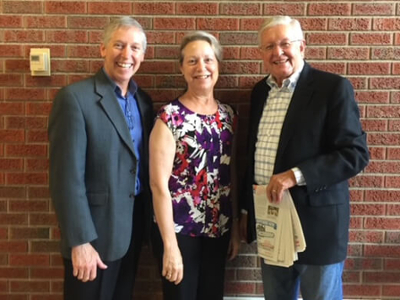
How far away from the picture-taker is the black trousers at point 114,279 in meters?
1.87

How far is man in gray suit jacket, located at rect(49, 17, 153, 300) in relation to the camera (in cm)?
174

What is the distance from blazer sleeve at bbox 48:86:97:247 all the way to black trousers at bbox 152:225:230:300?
424 millimetres

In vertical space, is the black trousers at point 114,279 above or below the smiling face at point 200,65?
below

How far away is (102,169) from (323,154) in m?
1.02

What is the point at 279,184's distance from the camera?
6.01 ft

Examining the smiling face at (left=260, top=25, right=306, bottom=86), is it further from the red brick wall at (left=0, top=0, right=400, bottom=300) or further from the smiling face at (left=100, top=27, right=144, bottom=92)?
the smiling face at (left=100, top=27, right=144, bottom=92)

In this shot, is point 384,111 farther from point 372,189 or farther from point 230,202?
point 230,202

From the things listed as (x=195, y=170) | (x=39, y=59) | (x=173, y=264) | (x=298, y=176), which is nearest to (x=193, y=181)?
(x=195, y=170)

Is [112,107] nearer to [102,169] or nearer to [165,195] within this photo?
[102,169]

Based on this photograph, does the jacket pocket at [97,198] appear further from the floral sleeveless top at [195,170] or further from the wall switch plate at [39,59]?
the wall switch plate at [39,59]

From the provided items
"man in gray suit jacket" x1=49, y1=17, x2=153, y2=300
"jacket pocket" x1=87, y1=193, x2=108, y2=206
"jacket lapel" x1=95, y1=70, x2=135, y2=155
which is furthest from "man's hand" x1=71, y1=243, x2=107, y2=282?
"jacket lapel" x1=95, y1=70, x2=135, y2=155

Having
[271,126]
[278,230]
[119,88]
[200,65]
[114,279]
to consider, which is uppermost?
[200,65]

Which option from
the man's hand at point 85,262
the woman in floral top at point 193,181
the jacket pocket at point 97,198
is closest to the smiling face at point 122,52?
the woman in floral top at point 193,181

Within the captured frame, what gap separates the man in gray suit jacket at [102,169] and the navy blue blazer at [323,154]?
0.74 metres
